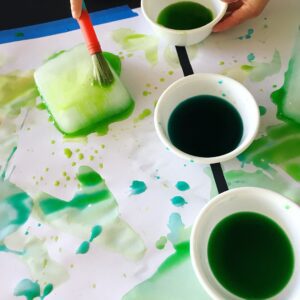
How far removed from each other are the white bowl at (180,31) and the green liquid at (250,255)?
37 cm

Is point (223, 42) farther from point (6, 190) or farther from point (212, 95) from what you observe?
point (6, 190)

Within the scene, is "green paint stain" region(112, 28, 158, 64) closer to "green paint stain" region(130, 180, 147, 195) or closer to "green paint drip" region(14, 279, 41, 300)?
"green paint stain" region(130, 180, 147, 195)

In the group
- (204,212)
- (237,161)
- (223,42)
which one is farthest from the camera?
(223,42)

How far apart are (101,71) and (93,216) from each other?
0.28 m

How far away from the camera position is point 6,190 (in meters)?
0.83

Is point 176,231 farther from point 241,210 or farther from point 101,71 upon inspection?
point 101,71

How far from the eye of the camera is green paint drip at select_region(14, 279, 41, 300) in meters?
0.74

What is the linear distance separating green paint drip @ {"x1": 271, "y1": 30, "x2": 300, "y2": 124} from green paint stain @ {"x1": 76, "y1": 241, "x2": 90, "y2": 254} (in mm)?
436

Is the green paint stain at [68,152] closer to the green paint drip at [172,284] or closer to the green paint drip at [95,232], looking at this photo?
the green paint drip at [95,232]

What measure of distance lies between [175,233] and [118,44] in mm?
434

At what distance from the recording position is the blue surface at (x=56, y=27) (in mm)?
963

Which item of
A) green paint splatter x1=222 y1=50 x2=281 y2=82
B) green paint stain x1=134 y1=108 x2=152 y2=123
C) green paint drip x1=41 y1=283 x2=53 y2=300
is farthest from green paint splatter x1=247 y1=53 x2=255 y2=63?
green paint drip x1=41 y1=283 x2=53 y2=300

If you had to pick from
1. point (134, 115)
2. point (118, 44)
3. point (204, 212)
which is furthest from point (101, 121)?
point (204, 212)

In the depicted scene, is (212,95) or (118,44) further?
(118,44)
